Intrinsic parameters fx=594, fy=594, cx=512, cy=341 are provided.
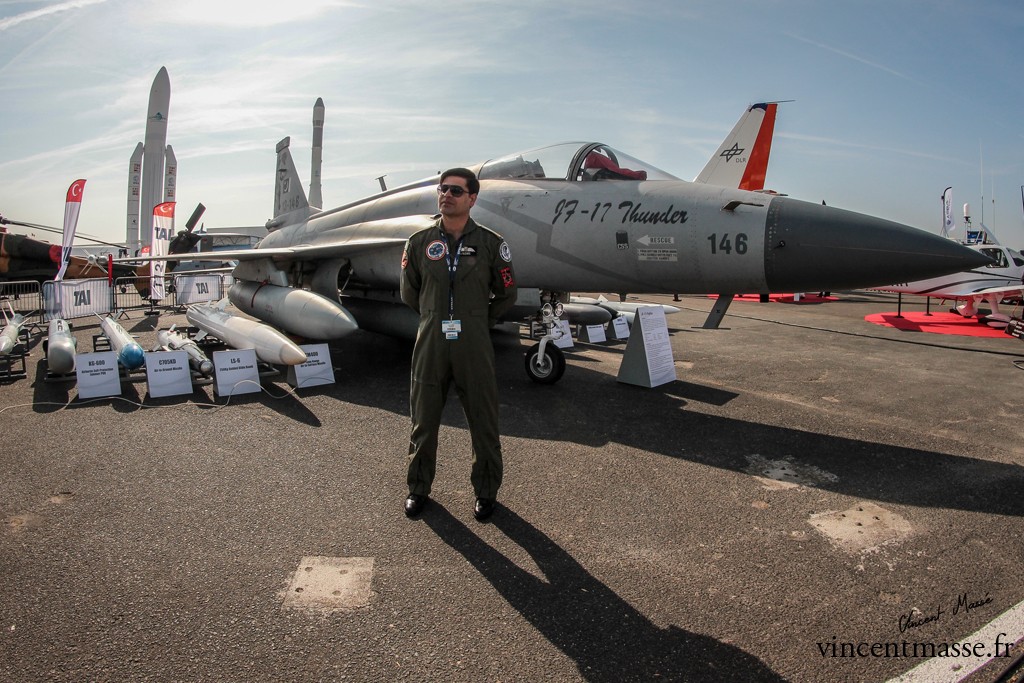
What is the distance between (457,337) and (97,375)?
500cm

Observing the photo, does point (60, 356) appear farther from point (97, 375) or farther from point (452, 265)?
point (452, 265)

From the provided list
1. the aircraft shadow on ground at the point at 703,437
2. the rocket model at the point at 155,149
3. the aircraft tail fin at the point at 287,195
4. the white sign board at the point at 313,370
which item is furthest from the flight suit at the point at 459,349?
the rocket model at the point at 155,149

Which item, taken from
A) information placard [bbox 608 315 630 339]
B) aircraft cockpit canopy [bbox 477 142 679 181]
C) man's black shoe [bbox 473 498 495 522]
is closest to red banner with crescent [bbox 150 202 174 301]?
information placard [bbox 608 315 630 339]

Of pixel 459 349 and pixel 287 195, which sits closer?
pixel 459 349

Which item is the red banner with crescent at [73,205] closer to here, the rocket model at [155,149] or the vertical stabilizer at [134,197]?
the rocket model at [155,149]

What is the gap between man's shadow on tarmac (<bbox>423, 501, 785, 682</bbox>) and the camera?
7.62ft

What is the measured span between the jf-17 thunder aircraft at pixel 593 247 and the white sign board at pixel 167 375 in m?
1.54

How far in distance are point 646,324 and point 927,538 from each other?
14.0 feet

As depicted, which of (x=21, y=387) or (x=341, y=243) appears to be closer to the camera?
(x=21, y=387)

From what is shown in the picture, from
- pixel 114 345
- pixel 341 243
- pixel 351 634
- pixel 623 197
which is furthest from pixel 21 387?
pixel 623 197

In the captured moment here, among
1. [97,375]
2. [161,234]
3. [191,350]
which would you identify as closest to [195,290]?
[161,234]

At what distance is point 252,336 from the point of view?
7480mm

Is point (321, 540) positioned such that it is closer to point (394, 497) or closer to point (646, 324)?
point (394, 497)

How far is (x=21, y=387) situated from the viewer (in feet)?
23.0
